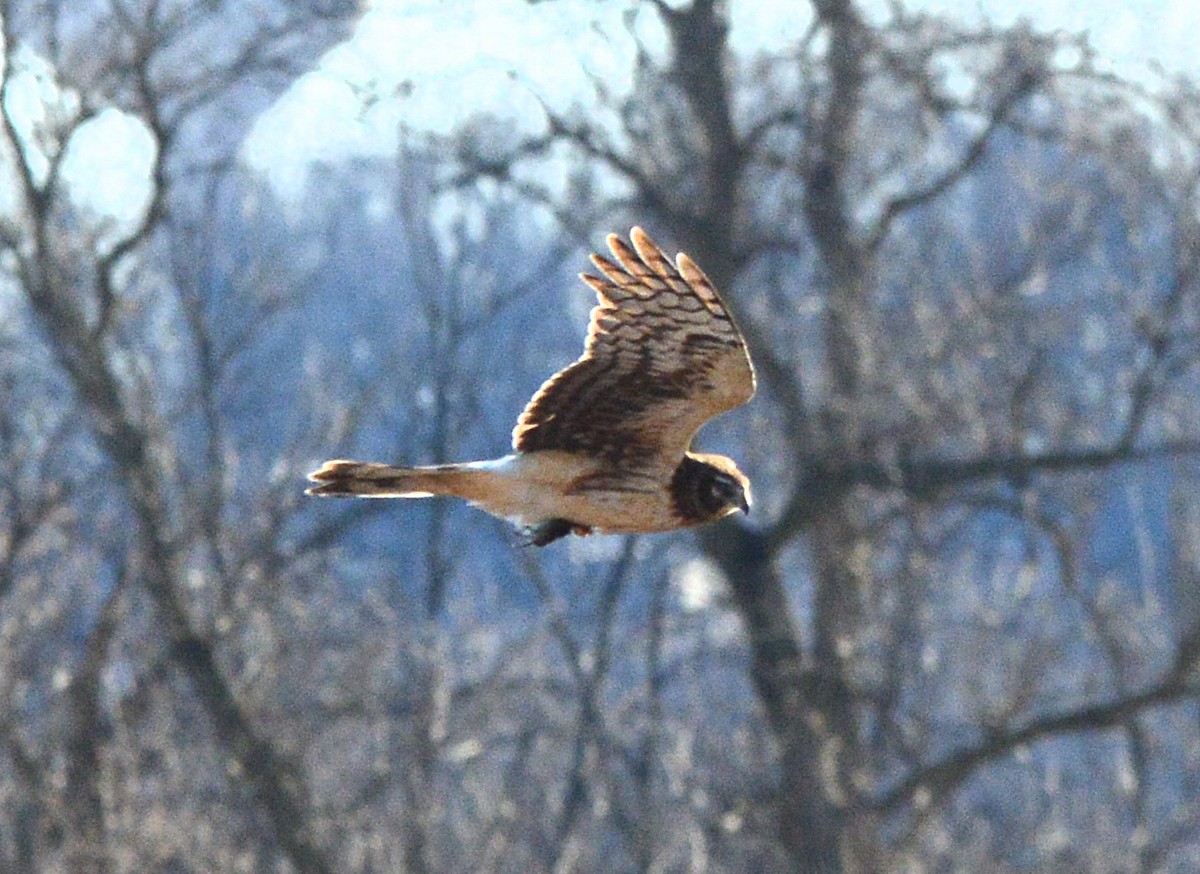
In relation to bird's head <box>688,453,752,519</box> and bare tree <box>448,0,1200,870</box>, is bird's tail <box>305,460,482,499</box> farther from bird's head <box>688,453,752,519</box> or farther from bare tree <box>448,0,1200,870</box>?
bare tree <box>448,0,1200,870</box>

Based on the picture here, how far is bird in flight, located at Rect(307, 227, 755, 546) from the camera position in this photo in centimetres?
618

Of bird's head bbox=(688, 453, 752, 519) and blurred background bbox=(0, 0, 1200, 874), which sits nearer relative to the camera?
bird's head bbox=(688, 453, 752, 519)

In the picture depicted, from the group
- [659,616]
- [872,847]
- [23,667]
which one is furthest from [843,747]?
[23,667]

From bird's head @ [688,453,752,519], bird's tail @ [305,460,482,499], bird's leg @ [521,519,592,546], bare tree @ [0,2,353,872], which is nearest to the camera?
bird's tail @ [305,460,482,499]

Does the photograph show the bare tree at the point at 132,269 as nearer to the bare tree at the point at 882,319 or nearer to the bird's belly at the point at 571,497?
the bare tree at the point at 882,319

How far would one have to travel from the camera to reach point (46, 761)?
14258 millimetres

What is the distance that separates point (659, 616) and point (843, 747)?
6.20 feet

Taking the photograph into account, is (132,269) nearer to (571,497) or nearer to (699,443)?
(699,443)

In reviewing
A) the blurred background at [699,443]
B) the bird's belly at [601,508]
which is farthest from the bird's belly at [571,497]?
the blurred background at [699,443]

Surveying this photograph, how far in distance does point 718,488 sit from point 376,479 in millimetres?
983

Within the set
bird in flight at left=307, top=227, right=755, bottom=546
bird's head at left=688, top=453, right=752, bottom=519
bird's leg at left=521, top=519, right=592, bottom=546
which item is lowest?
bird's head at left=688, top=453, right=752, bottom=519

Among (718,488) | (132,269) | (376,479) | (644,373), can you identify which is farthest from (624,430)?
(132,269)

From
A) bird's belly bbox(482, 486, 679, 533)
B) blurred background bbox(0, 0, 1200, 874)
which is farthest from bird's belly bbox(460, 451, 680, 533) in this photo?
blurred background bbox(0, 0, 1200, 874)

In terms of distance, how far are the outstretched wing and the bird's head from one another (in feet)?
0.27
